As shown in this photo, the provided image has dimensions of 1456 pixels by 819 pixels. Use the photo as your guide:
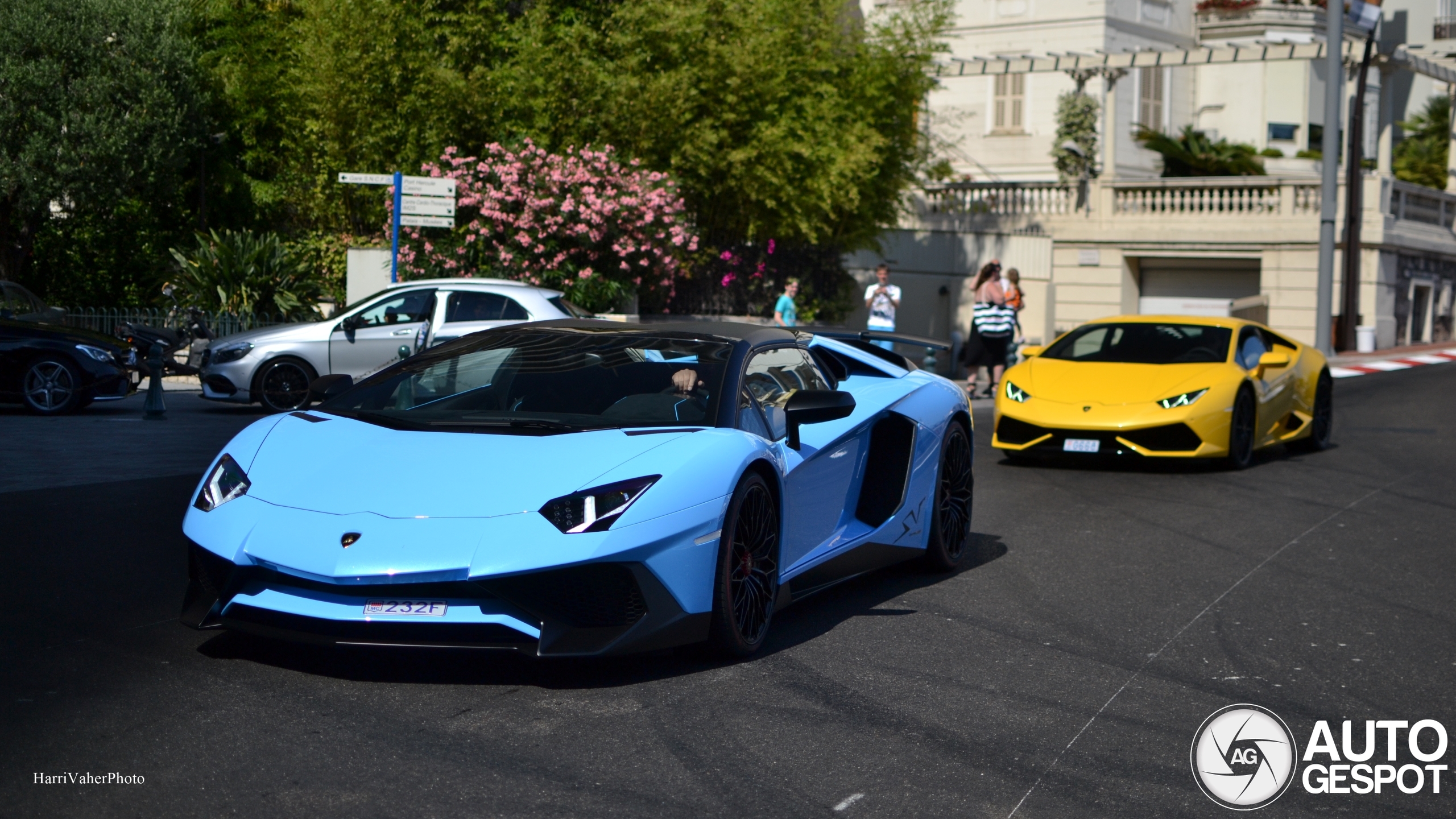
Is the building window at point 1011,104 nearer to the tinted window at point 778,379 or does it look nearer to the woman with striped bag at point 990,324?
the woman with striped bag at point 990,324

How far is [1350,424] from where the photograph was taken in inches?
671

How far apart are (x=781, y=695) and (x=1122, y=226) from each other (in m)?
32.8

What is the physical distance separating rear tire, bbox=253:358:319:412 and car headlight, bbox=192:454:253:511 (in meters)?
10.6

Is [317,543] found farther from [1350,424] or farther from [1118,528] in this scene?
[1350,424]

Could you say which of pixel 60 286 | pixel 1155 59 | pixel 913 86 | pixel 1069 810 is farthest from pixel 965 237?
pixel 1069 810

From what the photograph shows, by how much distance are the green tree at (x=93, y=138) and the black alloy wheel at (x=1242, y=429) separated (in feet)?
61.0

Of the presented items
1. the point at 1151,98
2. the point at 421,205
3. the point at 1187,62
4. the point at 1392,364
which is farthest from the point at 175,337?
the point at 1151,98

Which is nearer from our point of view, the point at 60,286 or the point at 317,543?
the point at 317,543

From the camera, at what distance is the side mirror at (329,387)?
21.0 ft

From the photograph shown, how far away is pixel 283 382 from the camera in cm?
1614

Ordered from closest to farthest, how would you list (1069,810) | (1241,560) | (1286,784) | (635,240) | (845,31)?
(1069,810) → (1286,784) → (1241,560) → (635,240) → (845,31)

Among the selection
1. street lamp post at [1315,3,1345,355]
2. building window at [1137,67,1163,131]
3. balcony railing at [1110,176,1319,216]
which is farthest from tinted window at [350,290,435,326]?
building window at [1137,67,1163,131]

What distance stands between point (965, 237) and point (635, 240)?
16084 millimetres

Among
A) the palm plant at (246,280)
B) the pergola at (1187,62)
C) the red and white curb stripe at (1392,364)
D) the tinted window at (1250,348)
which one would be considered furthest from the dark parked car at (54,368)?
the pergola at (1187,62)
